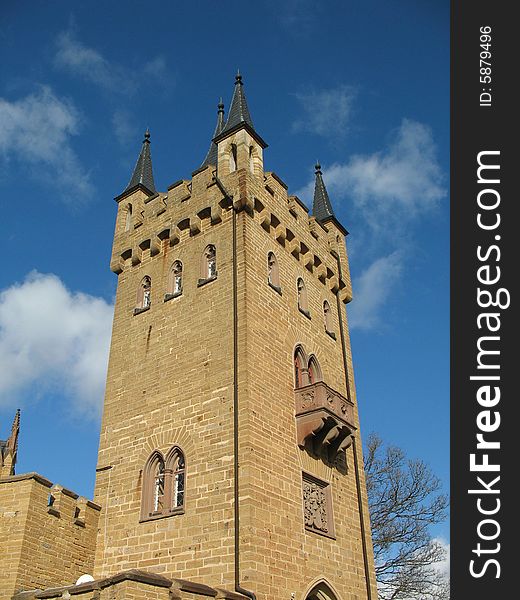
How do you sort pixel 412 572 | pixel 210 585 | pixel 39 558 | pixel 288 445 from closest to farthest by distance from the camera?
pixel 210 585, pixel 39 558, pixel 288 445, pixel 412 572

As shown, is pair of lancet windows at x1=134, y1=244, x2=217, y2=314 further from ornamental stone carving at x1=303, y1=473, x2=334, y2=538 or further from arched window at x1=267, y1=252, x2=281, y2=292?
ornamental stone carving at x1=303, y1=473, x2=334, y2=538

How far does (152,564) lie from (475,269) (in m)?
9.10

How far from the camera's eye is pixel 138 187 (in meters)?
20.5

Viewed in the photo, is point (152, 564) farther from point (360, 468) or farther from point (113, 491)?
point (360, 468)

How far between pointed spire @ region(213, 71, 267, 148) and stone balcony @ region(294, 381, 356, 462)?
7.84 metres

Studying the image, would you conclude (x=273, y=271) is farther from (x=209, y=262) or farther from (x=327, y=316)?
(x=327, y=316)

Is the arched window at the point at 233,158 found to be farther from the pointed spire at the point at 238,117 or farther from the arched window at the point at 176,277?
the arched window at the point at 176,277

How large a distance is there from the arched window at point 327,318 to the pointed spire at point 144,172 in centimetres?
699

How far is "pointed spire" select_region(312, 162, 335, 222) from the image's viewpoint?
2235cm

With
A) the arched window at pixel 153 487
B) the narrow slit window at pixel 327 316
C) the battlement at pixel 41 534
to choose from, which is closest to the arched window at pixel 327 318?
the narrow slit window at pixel 327 316

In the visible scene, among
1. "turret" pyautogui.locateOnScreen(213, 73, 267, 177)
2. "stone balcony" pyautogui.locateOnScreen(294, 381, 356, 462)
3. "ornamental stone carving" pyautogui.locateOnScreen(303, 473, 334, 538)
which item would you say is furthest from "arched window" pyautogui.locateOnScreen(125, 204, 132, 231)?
"ornamental stone carving" pyautogui.locateOnScreen(303, 473, 334, 538)

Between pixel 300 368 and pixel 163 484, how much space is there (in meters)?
4.73

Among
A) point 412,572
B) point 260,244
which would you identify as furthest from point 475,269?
point 412,572

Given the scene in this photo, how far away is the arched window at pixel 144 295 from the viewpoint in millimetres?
17844
